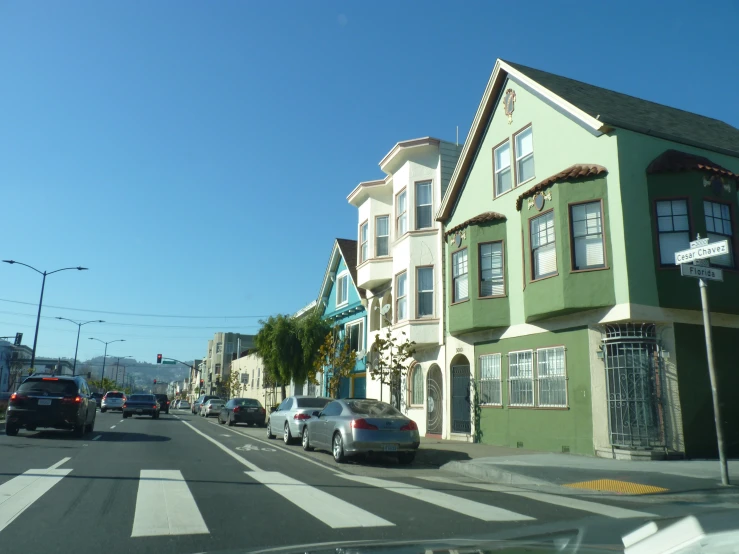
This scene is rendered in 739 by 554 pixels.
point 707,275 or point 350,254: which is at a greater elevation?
point 350,254

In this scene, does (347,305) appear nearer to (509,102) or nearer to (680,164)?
(509,102)

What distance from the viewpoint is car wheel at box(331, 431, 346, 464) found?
14.1 m

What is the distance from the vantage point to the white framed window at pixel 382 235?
2642cm

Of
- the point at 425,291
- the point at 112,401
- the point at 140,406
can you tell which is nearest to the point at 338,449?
the point at 425,291

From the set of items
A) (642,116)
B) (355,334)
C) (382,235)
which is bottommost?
(355,334)

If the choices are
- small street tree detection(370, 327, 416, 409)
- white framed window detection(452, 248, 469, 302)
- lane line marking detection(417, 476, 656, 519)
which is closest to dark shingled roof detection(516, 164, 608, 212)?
white framed window detection(452, 248, 469, 302)

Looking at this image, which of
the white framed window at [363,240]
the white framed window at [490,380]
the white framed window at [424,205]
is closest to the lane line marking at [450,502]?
the white framed window at [490,380]

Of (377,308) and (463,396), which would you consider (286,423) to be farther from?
(377,308)

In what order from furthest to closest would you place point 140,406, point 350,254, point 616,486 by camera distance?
point 140,406 → point 350,254 → point 616,486

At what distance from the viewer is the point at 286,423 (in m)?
19.4

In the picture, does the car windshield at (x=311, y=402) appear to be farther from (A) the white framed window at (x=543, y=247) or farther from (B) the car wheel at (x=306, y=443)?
(A) the white framed window at (x=543, y=247)

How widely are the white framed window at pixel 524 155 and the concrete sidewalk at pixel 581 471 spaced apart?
7.42 metres

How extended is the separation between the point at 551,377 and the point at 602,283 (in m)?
2.85

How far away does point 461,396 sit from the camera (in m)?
20.3
